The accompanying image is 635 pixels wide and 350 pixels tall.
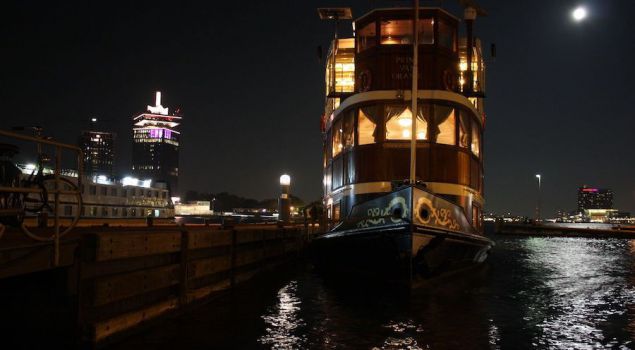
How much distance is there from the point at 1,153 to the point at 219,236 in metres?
6.27

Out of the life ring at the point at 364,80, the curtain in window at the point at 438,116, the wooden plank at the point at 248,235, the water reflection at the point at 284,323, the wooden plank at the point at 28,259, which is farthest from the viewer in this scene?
the life ring at the point at 364,80

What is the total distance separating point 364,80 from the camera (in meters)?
20.0

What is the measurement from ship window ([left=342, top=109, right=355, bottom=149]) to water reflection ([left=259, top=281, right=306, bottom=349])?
6120mm

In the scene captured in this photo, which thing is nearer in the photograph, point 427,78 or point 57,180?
point 57,180

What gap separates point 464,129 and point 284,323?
10.8 metres

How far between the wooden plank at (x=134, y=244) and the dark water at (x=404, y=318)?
1.48 meters

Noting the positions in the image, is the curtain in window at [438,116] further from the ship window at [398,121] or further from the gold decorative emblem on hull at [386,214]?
the gold decorative emblem on hull at [386,214]

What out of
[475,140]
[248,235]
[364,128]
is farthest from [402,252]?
[475,140]

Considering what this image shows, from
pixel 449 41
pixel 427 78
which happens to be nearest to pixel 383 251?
pixel 427 78

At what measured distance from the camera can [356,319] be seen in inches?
475

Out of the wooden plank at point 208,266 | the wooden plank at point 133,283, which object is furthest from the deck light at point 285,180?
the wooden plank at point 133,283

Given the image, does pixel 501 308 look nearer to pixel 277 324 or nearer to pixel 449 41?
pixel 277 324

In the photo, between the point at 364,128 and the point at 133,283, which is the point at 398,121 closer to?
the point at 364,128

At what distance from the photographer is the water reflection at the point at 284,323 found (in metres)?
9.82
